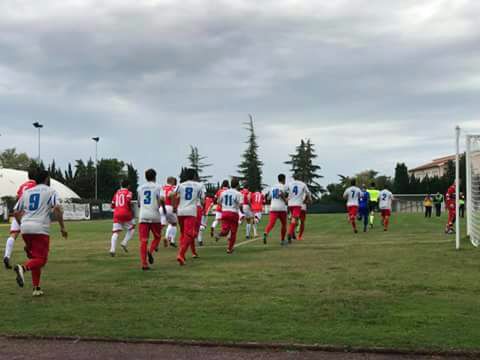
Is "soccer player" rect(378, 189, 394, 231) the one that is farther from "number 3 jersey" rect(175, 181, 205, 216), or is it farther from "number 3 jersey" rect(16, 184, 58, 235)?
"number 3 jersey" rect(16, 184, 58, 235)

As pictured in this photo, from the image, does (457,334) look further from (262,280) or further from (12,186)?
(12,186)

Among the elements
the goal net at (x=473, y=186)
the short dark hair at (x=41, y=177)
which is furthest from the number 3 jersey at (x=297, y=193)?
the short dark hair at (x=41, y=177)

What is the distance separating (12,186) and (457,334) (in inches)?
3772

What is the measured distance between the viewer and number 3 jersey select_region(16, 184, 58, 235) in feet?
29.5

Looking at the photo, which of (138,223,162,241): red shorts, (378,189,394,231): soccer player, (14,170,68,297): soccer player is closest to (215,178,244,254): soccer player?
(138,223,162,241): red shorts

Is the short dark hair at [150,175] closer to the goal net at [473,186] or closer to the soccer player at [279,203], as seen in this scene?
the soccer player at [279,203]

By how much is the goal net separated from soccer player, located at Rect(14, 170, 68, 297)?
35.5 feet

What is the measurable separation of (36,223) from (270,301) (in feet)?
12.7

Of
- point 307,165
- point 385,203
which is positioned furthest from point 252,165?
point 385,203

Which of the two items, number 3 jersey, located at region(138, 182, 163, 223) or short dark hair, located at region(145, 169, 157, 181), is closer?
number 3 jersey, located at region(138, 182, 163, 223)

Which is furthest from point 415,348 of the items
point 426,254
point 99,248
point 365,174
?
point 365,174

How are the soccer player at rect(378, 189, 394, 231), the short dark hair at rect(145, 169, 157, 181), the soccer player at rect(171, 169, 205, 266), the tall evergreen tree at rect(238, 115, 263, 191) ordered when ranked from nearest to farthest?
the short dark hair at rect(145, 169, 157, 181) < the soccer player at rect(171, 169, 205, 266) < the soccer player at rect(378, 189, 394, 231) < the tall evergreen tree at rect(238, 115, 263, 191)

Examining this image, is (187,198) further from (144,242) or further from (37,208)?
(37,208)

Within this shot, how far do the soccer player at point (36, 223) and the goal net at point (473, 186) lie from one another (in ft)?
35.5
